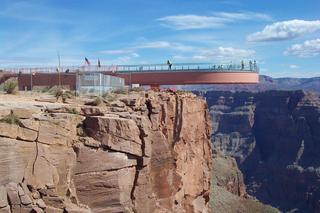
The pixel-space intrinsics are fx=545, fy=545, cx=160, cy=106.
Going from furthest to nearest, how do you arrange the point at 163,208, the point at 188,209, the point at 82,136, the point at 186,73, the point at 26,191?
the point at 186,73
the point at 188,209
the point at 163,208
the point at 82,136
the point at 26,191

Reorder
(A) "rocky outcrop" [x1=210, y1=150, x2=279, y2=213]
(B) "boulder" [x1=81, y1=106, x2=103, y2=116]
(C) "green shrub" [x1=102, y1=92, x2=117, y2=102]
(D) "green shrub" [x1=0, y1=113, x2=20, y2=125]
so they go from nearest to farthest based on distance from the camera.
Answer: (D) "green shrub" [x1=0, y1=113, x2=20, y2=125]
(B) "boulder" [x1=81, y1=106, x2=103, y2=116]
(C) "green shrub" [x1=102, y1=92, x2=117, y2=102]
(A) "rocky outcrop" [x1=210, y1=150, x2=279, y2=213]

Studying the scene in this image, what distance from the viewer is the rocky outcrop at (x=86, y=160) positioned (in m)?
25.2

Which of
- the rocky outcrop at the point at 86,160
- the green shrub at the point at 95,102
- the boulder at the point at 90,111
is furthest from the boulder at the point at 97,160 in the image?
the green shrub at the point at 95,102

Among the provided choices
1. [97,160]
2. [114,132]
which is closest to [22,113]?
[97,160]

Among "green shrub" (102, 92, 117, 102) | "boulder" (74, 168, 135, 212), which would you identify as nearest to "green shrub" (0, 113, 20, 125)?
"boulder" (74, 168, 135, 212)

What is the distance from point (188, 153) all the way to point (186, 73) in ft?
41.6

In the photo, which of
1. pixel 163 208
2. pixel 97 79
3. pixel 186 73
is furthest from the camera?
pixel 186 73

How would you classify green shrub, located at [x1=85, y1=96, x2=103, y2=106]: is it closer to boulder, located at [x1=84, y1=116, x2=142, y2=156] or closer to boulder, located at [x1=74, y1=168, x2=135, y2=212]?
boulder, located at [x1=84, y1=116, x2=142, y2=156]

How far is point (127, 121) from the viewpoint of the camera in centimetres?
3020

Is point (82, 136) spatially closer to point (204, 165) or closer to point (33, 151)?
point (33, 151)

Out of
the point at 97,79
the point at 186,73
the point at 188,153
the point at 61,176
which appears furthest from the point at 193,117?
the point at 61,176

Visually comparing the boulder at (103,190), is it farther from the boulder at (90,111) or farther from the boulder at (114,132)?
the boulder at (90,111)

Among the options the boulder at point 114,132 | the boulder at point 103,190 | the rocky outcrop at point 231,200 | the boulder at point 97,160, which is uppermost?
the boulder at point 114,132

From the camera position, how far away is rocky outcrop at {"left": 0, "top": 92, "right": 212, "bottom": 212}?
25.2 m
